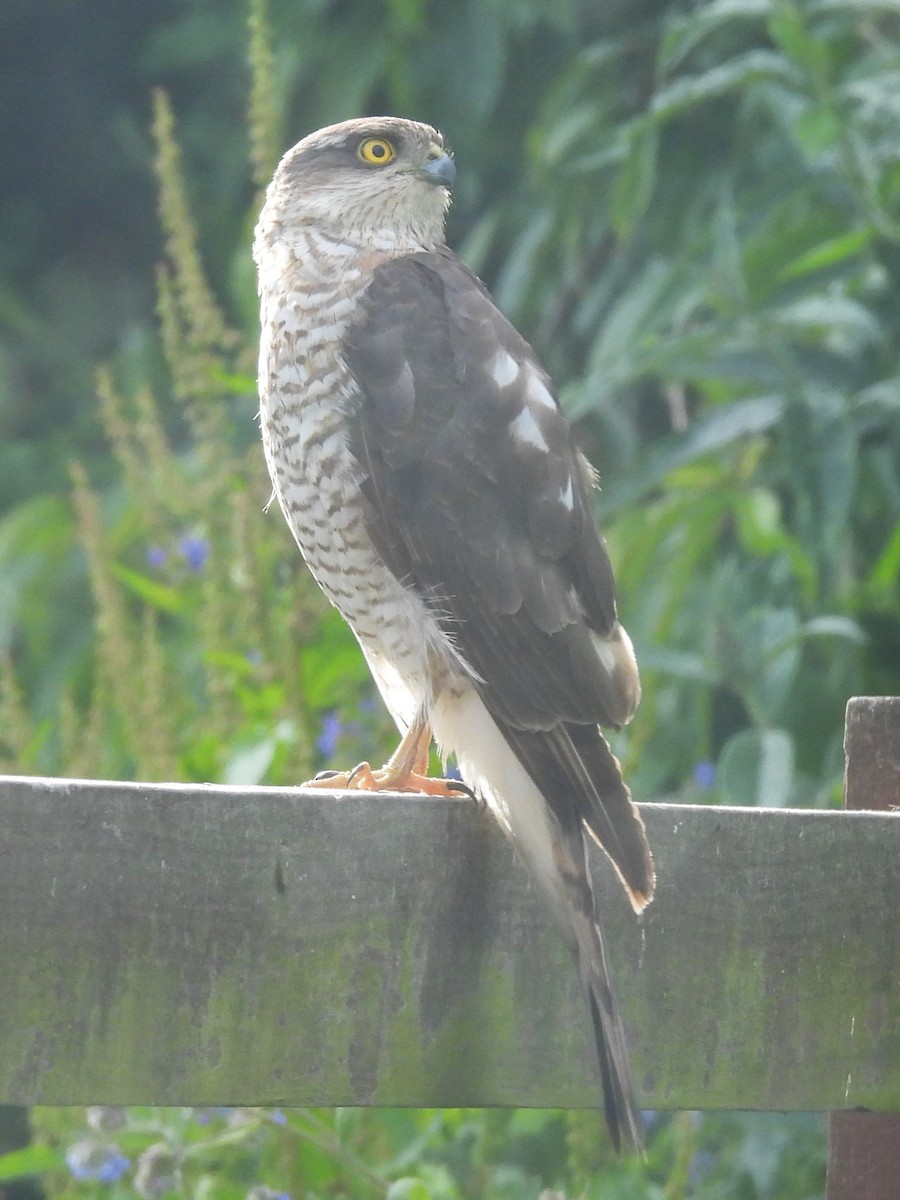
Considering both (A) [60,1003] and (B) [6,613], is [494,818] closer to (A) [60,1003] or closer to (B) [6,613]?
(A) [60,1003]

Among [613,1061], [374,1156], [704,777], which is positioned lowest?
[374,1156]

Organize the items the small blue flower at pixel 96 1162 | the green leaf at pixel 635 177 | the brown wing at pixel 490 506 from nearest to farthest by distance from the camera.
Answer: the brown wing at pixel 490 506, the small blue flower at pixel 96 1162, the green leaf at pixel 635 177

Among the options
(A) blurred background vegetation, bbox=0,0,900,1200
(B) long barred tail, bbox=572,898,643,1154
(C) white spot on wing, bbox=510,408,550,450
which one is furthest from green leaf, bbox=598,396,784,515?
(B) long barred tail, bbox=572,898,643,1154

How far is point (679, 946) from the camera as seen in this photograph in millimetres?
1736

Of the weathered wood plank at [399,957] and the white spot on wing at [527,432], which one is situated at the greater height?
the white spot on wing at [527,432]

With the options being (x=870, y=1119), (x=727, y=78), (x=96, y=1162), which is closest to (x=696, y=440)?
(x=727, y=78)

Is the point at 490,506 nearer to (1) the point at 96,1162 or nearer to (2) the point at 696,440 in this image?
(2) the point at 696,440

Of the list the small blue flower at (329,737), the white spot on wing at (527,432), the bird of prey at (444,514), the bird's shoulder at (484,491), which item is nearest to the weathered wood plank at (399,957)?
the bird of prey at (444,514)

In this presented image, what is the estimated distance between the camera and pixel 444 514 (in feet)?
7.86

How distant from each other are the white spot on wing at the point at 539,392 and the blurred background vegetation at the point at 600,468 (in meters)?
0.61

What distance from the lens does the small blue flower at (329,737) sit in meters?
3.04

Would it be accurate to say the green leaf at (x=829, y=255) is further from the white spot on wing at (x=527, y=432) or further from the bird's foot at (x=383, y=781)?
the bird's foot at (x=383, y=781)

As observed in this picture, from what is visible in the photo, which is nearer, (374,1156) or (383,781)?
(383,781)

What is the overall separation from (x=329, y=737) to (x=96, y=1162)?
80 centimetres
